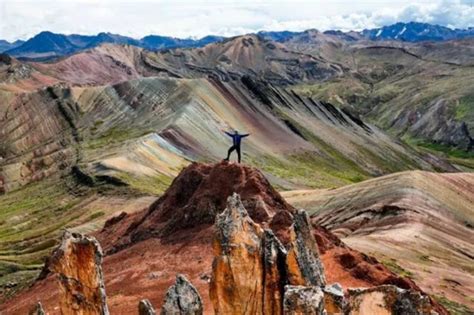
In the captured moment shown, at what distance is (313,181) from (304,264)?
3985 inches

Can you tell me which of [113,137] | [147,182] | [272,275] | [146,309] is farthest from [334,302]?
[113,137]

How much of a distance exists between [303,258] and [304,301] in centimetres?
539

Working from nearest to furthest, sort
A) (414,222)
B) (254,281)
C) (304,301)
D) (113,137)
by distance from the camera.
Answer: (304,301) → (254,281) → (414,222) → (113,137)

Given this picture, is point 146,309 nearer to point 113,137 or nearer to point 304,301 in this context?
point 304,301

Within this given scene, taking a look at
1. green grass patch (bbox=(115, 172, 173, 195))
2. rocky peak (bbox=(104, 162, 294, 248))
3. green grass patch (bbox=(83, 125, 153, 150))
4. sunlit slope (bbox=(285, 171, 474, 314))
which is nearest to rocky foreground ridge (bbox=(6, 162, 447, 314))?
rocky peak (bbox=(104, 162, 294, 248))

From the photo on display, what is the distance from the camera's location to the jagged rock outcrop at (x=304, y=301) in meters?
18.6

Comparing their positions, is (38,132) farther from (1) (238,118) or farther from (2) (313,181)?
(2) (313,181)

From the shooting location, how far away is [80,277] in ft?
74.7

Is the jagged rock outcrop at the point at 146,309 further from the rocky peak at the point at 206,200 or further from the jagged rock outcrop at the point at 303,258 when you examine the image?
the rocky peak at the point at 206,200

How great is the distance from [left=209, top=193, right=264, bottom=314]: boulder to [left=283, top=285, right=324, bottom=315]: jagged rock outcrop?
12.4ft

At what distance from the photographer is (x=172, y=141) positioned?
386ft

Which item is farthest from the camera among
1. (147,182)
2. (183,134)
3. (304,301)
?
(183,134)

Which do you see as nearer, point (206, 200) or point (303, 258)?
point (303, 258)

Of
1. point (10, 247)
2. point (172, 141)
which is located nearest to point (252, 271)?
point (10, 247)
